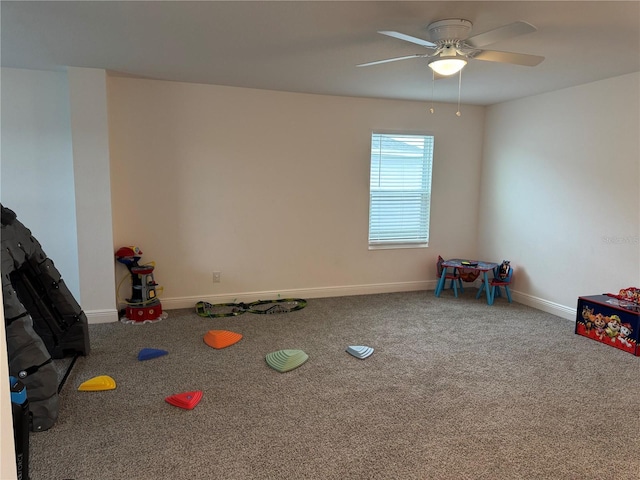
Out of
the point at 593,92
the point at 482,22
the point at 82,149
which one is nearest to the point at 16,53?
the point at 82,149

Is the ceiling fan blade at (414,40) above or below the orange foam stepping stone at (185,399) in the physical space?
above

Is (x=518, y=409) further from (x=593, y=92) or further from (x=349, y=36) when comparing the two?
(x=593, y=92)

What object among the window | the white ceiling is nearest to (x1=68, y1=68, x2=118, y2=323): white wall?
the white ceiling

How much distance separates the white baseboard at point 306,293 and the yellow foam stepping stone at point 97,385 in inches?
66.4

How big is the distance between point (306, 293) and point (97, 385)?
256 centimetres

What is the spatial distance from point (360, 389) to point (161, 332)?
6.33ft

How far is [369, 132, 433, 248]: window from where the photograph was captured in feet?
16.6

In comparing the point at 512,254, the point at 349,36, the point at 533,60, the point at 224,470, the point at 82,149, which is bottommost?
the point at 224,470

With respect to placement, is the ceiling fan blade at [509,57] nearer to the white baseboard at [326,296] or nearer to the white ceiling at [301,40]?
the white ceiling at [301,40]

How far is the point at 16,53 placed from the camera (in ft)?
10.7

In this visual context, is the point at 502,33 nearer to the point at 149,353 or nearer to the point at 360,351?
the point at 360,351

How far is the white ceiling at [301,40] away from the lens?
238cm

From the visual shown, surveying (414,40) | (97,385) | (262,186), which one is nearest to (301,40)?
(414,40)

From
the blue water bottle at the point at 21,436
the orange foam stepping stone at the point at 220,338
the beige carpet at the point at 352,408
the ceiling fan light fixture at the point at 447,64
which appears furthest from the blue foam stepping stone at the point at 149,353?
the ceiling fan light fixture at the point at 447,64
